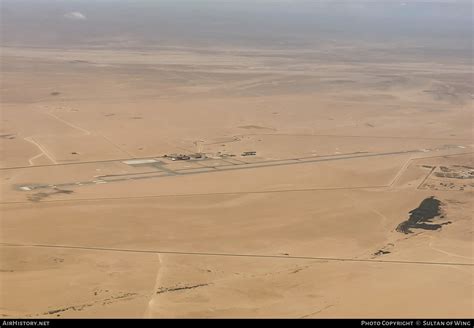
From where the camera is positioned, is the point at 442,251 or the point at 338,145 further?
the point at 338,145

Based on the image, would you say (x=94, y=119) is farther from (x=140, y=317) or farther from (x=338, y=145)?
(x=140, y=317)

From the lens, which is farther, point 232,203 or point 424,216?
point 232,203

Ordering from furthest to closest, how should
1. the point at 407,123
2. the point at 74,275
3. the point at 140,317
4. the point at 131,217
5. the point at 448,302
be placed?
the point at 407,123
the point at 131,217
the point at 74,275
the point at 448,302
the point at 140,317

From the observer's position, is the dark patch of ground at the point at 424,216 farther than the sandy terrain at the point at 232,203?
Yes

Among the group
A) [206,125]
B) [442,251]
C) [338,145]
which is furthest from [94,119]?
[442,251]

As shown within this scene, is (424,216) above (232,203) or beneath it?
above

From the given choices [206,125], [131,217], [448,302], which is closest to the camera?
[448,302]

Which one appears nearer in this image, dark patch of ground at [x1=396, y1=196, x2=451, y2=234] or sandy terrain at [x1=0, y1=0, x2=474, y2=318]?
sandy terrain at [x1=0, y1=0, x2=474, y2=318]
